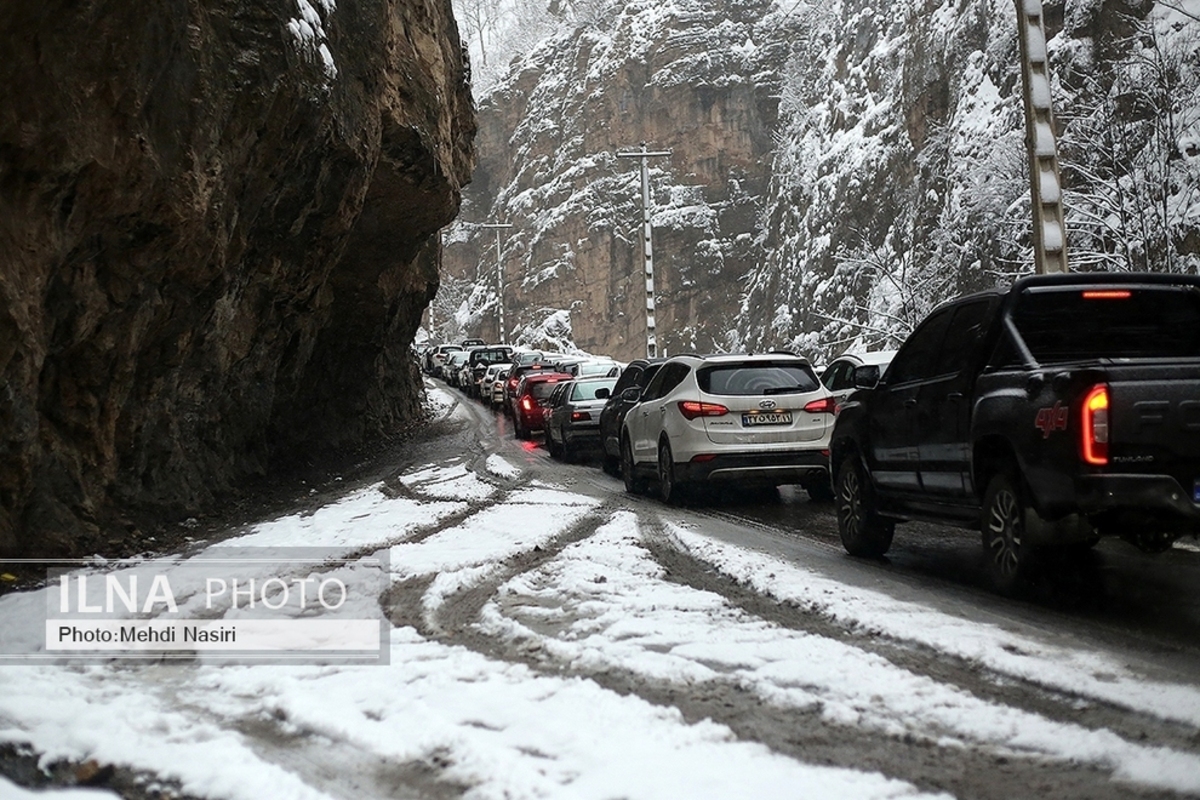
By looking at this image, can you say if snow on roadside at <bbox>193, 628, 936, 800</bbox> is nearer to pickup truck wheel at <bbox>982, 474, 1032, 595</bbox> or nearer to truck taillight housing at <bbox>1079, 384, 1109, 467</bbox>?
truck taillight housing at <bbox>1079, 384, 1109, 467</bbox>

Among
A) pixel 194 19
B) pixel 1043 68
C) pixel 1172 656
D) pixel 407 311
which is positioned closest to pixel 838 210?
pixel 407 311

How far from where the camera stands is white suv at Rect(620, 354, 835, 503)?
12773 mm

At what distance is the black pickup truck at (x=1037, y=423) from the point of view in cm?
632

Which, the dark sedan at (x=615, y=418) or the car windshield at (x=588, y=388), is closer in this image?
the dark sedan at (x=615, y=418)

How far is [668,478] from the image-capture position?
44.0ft

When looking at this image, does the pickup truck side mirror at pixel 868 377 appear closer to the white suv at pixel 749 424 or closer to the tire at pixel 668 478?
the white suv at pixel 749 424

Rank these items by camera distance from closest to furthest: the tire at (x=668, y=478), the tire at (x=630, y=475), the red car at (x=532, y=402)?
the tire at (x=668, y=478) → the tire at (x=630, y=475) → the red car at (x=532, y=402)

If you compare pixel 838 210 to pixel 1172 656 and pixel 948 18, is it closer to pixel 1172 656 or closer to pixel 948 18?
pixel 948 18

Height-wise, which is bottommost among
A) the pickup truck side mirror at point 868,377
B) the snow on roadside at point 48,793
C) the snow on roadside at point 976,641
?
the snow on roadside at point 48,793

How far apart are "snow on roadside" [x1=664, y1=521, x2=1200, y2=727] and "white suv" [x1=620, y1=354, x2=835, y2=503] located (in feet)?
13.4

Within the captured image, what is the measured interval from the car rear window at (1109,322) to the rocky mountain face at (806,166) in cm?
1583

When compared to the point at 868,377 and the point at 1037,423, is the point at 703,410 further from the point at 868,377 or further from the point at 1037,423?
the point at 1037,423

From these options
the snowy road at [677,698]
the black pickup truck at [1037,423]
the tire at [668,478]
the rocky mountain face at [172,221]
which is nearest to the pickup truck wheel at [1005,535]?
the black pickup truck at [1037,423]

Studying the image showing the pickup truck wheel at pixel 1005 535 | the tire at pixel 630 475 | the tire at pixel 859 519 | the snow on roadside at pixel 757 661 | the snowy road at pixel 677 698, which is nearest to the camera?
the snowy road at pixel 677 698
